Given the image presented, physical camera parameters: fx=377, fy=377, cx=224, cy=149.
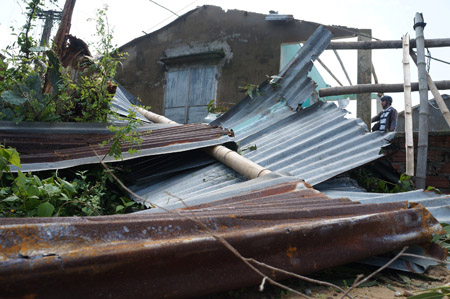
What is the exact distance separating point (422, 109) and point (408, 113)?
23 centimetres

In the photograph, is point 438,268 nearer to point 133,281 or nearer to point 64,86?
point 133,281

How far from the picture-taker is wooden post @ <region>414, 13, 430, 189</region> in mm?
4211

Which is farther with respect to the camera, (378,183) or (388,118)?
(388,118)

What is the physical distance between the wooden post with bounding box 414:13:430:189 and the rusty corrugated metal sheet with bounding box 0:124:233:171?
2.19m

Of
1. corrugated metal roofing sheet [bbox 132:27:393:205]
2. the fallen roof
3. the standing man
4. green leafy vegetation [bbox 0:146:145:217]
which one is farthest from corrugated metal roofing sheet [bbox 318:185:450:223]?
the standing man

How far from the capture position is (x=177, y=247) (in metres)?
A: 1.33

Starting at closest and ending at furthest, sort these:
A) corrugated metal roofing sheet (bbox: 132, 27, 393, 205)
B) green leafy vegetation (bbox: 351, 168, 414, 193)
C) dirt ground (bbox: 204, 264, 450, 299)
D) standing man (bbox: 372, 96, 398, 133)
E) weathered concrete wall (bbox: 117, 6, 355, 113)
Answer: dirt ground (bbox: 204, 264, 450, 299), corrugated metal roofing sheet (bbox: 132, 27, 393, 205), green leafy vegetation (bbox: 351, 168, 414, 193), standing man (bbox: 372, 96, 398, 133), weathered concrete wall (bbox: 117, 6, 355, 113)

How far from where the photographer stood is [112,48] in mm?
4156

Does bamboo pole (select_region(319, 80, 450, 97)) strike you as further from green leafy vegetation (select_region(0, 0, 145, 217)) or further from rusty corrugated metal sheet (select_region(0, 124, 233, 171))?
green leafy vegetation (select_region(0, 0, 145, 217))

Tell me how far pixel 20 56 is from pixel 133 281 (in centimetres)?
360

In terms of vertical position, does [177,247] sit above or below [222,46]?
below

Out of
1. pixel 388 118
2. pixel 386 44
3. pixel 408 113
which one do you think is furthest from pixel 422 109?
pixel 388 118

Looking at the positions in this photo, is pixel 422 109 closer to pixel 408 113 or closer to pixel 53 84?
pixel 408 113

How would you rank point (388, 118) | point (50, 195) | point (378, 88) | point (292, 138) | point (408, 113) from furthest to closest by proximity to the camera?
point (388, 118), point (378, 88), point (408, 113), point (292, 138), point (50, 195)
